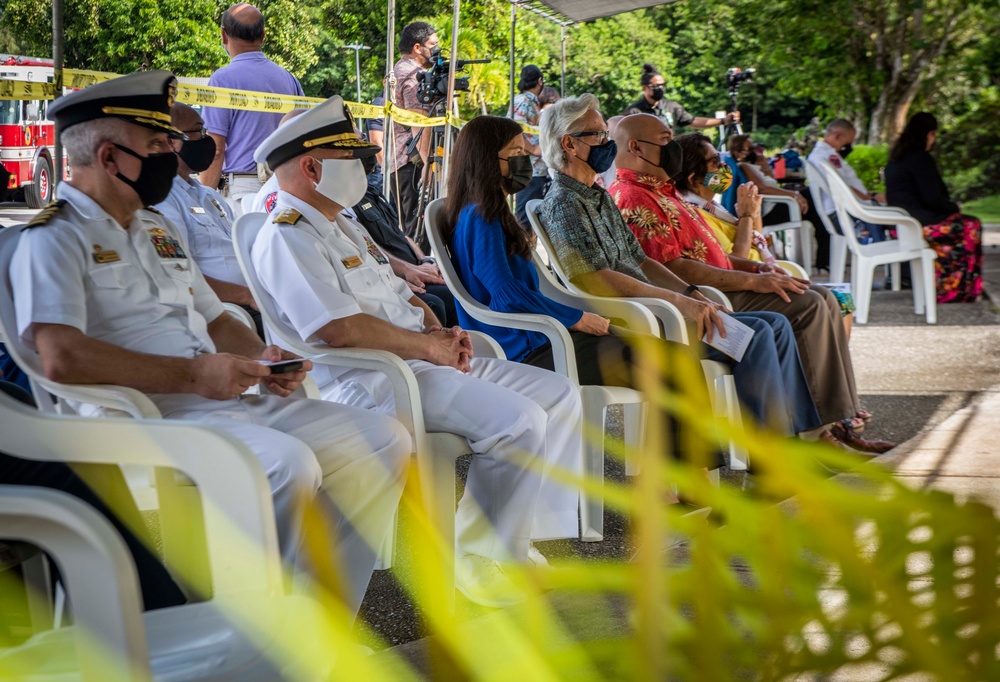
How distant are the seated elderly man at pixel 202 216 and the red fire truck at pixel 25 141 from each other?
75cm

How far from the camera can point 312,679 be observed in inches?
21.7

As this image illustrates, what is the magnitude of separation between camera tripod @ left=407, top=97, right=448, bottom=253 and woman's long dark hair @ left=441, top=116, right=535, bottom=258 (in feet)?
13.4

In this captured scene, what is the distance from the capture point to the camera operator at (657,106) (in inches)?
350

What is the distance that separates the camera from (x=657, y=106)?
9.38 meters

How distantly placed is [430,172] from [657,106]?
7.86 ft

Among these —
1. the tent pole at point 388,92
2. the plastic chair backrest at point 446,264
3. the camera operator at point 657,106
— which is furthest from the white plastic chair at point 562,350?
the camera operator at point 657,106

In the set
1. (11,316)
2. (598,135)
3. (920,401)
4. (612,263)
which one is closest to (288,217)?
(11,316)

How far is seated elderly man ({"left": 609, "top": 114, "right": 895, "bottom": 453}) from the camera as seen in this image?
4359mm

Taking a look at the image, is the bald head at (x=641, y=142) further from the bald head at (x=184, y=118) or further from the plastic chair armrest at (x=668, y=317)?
the bald head at (x=184, y=118)

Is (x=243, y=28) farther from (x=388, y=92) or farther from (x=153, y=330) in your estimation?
(x=153, y=330)

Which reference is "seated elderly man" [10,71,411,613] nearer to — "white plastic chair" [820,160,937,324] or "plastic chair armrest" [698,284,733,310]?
"plastic chair armrest" [698,284,733,310]

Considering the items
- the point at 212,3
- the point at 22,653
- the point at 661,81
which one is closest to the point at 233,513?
the point at 22,653

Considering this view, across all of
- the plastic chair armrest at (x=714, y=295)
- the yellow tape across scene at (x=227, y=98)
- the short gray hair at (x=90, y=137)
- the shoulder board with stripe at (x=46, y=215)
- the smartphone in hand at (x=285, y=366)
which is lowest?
the smartphone in hand at (x=285, y=366)

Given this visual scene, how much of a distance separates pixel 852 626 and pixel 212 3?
23.6 m
